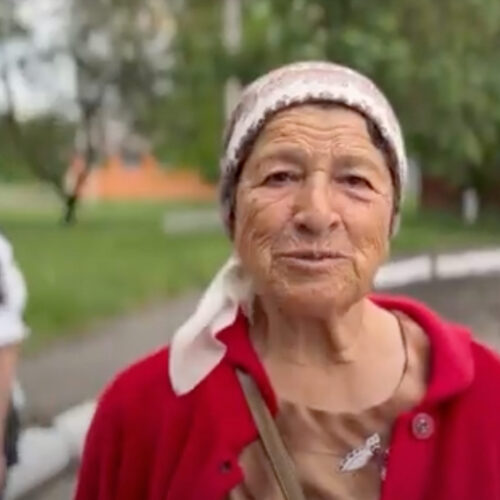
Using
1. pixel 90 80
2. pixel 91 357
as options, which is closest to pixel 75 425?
pixel 91 357

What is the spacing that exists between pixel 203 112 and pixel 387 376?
84 centimetres

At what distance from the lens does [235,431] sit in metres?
0.97

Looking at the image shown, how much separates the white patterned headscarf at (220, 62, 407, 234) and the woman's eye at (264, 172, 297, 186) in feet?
0.14

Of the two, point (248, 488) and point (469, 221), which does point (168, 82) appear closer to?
point (469, 221)

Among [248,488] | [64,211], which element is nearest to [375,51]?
[64,211]

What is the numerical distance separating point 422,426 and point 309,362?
12 centimetres

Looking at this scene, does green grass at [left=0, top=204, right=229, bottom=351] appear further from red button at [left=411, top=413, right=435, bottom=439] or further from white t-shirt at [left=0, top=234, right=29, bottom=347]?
red button at [left=411, top=413, right=435, bottom=439]

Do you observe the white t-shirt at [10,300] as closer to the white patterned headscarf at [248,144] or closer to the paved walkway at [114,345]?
the paved walkway at [114,345]

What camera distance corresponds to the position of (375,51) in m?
1.71

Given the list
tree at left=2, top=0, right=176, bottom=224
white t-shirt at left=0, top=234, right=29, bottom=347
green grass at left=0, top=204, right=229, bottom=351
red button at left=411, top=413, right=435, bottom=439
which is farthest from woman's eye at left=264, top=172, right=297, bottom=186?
tree at left=2, top=0, right=176, bottom=224

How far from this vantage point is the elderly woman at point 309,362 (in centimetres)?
93

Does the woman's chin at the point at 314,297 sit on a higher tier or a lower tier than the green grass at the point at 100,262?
higher

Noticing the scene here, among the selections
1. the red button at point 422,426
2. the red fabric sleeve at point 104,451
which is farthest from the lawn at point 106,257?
the red button at point 422,426

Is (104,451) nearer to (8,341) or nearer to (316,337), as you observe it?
(316,337)
